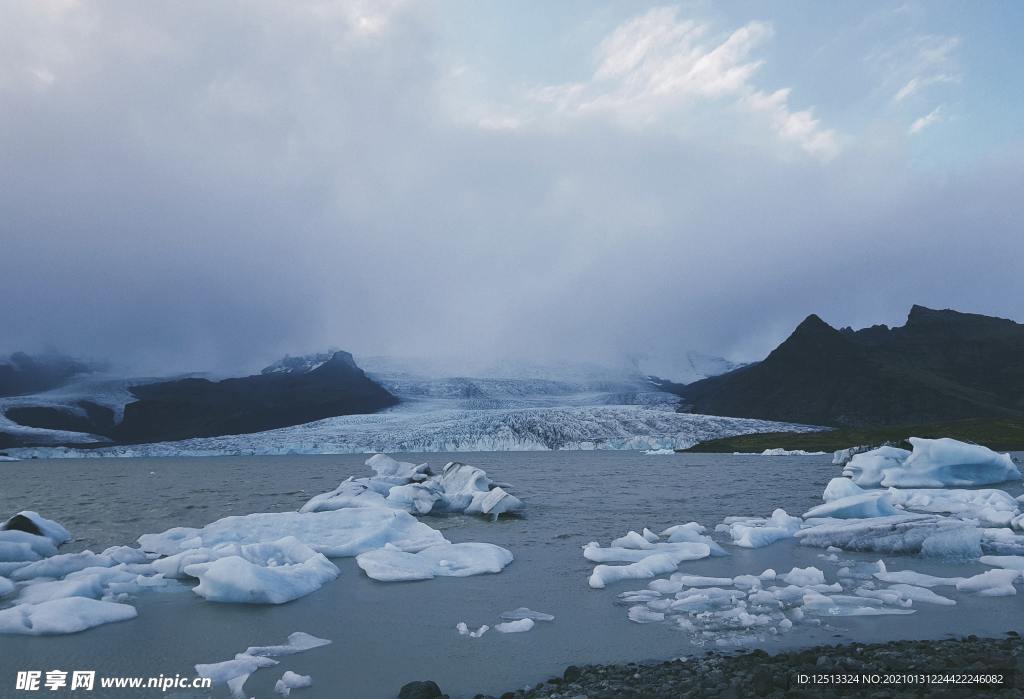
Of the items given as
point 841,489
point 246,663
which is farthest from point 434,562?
point 841,489

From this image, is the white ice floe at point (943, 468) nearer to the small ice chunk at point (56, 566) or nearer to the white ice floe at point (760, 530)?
the white ice floe at point (760, 530)

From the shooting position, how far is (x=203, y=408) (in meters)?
162

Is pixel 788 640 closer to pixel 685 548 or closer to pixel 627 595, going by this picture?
pixel 627 595

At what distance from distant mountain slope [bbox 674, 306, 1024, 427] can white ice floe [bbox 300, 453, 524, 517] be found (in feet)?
381

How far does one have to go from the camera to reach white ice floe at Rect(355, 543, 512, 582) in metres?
12.8

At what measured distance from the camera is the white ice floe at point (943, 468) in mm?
32406

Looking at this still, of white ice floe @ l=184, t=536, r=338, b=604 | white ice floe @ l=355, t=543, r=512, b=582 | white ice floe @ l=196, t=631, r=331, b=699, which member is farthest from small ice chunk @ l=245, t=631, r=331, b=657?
white ice floe @ l=355, t=543, r=512, b=582

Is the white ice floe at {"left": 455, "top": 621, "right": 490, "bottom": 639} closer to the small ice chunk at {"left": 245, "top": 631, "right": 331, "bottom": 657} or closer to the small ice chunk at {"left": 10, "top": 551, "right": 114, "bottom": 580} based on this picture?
the small ice chunk at {"left": 245, "top": 631, "right": 331, "bottom": 657}

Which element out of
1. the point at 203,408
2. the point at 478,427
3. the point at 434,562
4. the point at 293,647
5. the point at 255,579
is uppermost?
the point at 203,408

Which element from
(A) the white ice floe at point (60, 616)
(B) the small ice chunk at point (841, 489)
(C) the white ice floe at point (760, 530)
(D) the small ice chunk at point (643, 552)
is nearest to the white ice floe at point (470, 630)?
(A) the white ice floe at point (60, 616)

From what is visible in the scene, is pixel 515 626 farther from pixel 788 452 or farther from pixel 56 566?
pixel 788 452

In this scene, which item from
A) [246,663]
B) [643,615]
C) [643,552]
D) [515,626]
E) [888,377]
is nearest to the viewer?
[246,663]

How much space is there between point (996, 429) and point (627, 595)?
85222mm

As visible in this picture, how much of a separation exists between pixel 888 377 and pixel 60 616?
158 metres
